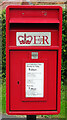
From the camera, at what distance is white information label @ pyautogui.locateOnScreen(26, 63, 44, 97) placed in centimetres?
287

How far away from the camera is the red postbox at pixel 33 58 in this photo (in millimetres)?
2826

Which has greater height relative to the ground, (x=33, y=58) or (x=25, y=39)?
(x=25, y=39)

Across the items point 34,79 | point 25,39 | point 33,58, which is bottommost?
point 34,79

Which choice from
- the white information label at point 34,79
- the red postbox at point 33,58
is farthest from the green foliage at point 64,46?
the white information label at point 34,79

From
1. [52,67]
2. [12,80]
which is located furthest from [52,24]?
[12,80]

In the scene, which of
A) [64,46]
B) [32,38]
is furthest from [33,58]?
[64,46]

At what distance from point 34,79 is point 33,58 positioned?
0.28 meters

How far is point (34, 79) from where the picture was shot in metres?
2.90

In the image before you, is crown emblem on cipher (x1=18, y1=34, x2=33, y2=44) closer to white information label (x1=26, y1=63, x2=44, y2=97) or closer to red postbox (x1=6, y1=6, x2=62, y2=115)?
red postbox (x1=6, y1=6, x2=62, y2=115)

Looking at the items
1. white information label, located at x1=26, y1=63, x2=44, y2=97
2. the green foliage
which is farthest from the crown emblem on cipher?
the green foliage

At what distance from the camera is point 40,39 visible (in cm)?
284

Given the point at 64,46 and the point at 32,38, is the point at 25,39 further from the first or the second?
the point at 64,46

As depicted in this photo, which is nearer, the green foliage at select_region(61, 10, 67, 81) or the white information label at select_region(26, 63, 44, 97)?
the white information label at select_region(26, 63, 44, 97)

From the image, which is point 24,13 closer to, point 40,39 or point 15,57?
point 40,39
